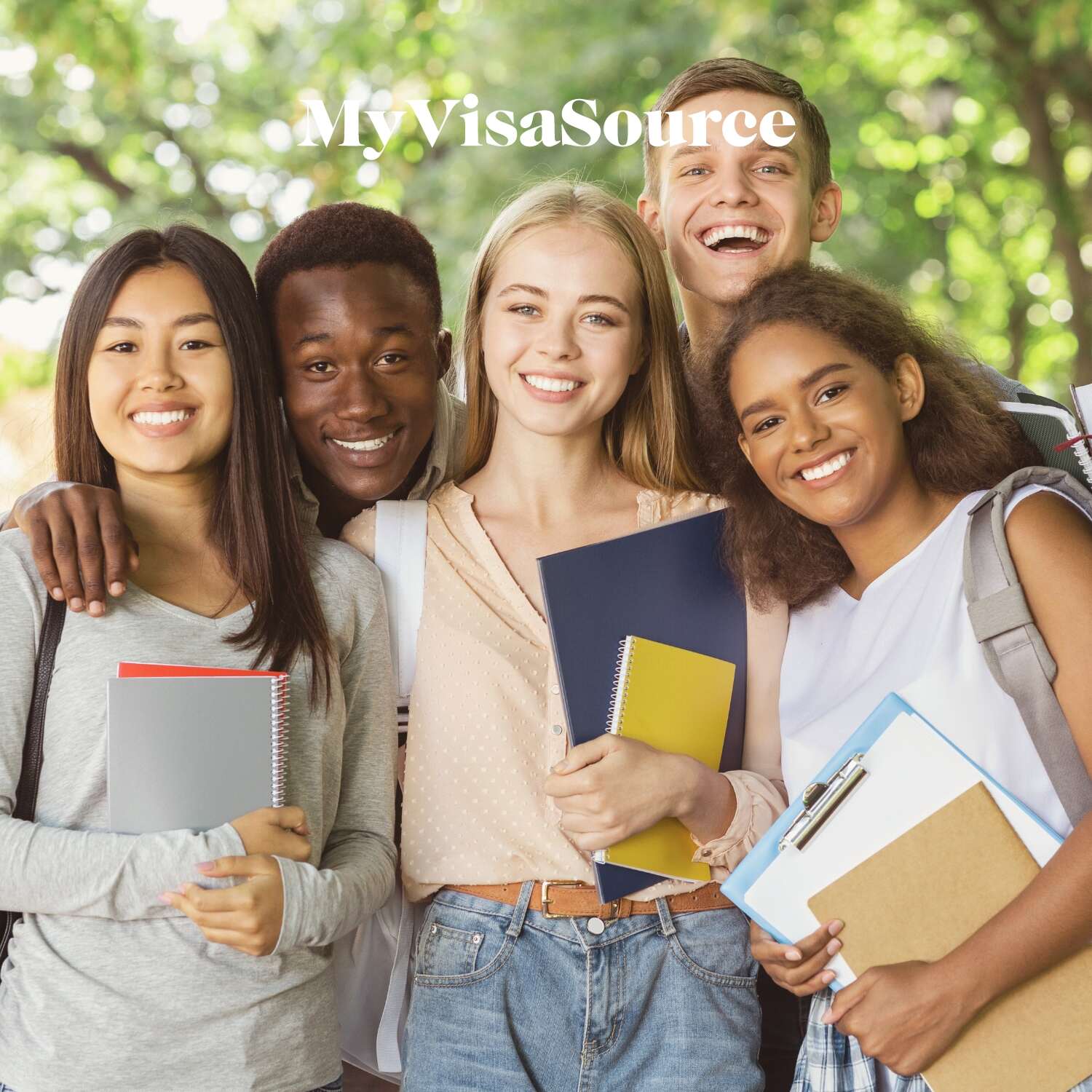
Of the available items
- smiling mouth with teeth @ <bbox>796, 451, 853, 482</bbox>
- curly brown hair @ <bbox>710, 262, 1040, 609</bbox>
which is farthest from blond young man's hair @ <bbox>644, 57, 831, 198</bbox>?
smiling mouth with teeth @ <bbox>796, 451, 853, 482</bbox>

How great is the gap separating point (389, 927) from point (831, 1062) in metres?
0.82

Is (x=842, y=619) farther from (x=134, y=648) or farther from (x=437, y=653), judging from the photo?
(x=134, y=648)

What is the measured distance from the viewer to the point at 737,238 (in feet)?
9.85

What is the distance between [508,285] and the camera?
2.52 m

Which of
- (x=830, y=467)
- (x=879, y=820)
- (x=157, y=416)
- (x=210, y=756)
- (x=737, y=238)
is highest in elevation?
(x=737, y=238)

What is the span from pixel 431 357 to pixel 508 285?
0.20 m

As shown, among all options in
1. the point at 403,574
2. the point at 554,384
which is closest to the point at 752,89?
the point at 554,384

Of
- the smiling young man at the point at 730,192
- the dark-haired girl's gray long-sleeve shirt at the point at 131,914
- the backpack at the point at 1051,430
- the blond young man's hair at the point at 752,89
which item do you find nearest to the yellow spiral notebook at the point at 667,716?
the dark-haired girl's gray long-sleeve shirt at the point at 131,914

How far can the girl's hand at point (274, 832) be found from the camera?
1.94 m

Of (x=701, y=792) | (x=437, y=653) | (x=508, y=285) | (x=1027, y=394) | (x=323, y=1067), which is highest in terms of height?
(x=508, y=285)

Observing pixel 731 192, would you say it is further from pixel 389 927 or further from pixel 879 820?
pixel 389 927

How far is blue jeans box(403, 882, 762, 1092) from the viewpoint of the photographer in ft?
7.14

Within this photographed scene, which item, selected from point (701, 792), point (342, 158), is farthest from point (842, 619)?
point (342, 158)

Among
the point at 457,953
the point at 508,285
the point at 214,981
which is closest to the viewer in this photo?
the point at 214,981
